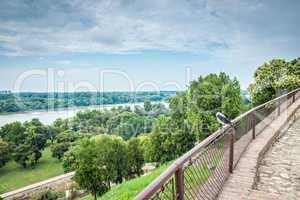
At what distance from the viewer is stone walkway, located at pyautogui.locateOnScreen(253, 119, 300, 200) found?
10.6ft

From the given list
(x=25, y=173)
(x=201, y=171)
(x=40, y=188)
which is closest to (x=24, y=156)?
(x=25, y=173)

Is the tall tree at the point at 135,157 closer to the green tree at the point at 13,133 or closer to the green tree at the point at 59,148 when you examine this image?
the green tree at the point at 59,148

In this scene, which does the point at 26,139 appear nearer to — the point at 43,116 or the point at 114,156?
the point at 43,116

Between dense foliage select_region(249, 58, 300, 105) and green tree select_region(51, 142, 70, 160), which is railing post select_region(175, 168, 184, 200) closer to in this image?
dense foliage select_region(249, 58, 300, 105)

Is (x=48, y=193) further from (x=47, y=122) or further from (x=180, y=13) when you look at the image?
(x=47, y=122)

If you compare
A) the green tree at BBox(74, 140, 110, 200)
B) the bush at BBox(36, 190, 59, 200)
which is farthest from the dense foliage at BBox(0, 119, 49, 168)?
the green tree at BBox(74, 140, 110, 200)

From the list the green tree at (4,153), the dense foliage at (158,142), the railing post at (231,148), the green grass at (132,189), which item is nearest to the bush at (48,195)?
the dense foliage at (158,142)

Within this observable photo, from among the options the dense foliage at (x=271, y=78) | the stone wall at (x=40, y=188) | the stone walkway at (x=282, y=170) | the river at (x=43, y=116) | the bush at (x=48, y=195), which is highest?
the dense foliage at (x=271, y=78)

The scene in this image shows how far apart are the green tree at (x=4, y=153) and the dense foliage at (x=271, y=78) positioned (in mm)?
34661

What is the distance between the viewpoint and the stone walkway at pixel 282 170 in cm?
325

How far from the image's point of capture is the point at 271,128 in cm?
625

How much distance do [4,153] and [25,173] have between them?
175 inches

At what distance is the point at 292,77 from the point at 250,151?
1665 cm

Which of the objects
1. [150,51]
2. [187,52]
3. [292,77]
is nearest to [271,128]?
[292,77]
